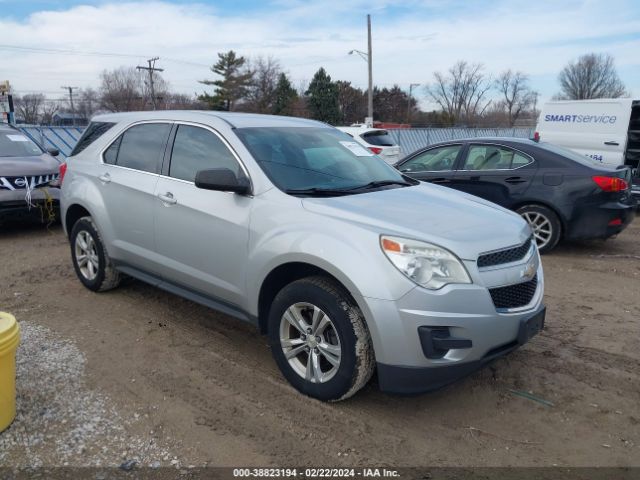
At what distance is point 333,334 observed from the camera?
326 cm

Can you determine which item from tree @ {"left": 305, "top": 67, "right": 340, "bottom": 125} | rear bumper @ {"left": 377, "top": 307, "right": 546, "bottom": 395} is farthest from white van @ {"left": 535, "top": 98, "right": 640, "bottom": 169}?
tree @ {"left": 305, "top": 67, "right": 340, "bottom": 125}

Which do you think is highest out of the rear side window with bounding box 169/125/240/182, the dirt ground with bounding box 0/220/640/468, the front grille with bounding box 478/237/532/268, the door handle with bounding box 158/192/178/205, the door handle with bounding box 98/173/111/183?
the rear side window with bounding box 169/125/240/182

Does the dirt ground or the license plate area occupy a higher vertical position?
the license plate area

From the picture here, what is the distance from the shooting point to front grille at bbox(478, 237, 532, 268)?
3064 millimetres

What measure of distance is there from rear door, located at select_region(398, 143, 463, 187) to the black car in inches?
0.8

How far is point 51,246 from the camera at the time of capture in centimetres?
746

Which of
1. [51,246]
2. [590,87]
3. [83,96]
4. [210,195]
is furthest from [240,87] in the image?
[210,195]

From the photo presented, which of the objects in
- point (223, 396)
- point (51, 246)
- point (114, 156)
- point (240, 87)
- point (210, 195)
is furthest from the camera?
point (240, 87)

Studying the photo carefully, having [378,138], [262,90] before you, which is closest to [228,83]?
[262,90]

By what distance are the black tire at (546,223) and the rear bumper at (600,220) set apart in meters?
0.16

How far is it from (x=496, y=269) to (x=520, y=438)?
3.17 ft

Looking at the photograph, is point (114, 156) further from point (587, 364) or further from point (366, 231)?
point (587, 364)

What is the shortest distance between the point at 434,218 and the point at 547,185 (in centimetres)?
427

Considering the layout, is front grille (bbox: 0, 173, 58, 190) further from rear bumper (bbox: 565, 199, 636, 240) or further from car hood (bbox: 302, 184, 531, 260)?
rear bumper (bbox: 565, 199, 636, 240)
